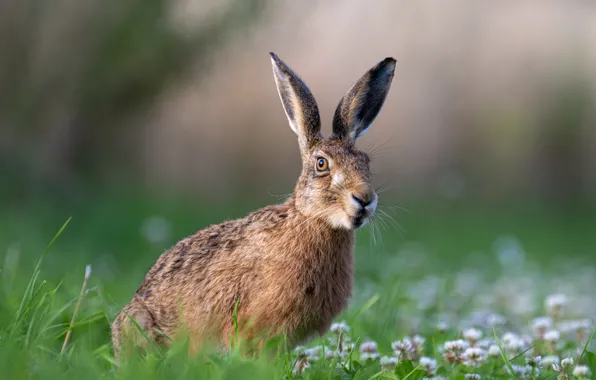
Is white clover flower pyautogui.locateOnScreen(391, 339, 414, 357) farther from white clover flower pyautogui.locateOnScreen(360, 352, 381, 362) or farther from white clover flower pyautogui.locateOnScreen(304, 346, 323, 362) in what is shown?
white clover flower pyautogui.locateOnScreen(304, 346, 323, 362)

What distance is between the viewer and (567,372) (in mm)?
3926

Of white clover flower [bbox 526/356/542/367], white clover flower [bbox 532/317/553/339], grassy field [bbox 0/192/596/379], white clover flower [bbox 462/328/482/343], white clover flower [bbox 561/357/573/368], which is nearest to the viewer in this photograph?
grassy field [bbox 0/192/596/379]

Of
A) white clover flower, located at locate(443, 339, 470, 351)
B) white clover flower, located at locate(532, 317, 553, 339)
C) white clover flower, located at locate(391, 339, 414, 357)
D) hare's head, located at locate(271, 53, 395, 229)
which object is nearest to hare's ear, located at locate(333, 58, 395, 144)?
hare's head, located at locate(271, 53, 395, 229)

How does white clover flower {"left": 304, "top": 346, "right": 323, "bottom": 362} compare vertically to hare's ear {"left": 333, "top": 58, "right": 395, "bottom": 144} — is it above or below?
below

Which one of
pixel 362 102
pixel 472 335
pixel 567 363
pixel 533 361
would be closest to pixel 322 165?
pixel 362 102

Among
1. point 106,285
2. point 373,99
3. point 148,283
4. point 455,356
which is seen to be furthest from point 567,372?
point 106,285

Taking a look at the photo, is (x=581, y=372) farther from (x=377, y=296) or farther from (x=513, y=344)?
(x=377, y=296)

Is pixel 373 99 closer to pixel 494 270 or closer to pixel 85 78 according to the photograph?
pixel 494 270

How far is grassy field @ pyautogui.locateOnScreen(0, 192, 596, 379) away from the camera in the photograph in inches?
143

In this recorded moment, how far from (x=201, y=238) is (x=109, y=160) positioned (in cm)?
1305

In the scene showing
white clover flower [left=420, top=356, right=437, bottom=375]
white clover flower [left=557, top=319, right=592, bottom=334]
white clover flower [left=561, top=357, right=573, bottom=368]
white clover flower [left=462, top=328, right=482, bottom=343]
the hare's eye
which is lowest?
white clover flower [left=557, top=319, right=592, bottom=334]

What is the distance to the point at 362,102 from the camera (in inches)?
194

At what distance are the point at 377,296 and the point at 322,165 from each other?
2.79 ft

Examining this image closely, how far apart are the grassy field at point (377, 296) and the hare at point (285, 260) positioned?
222 mm
